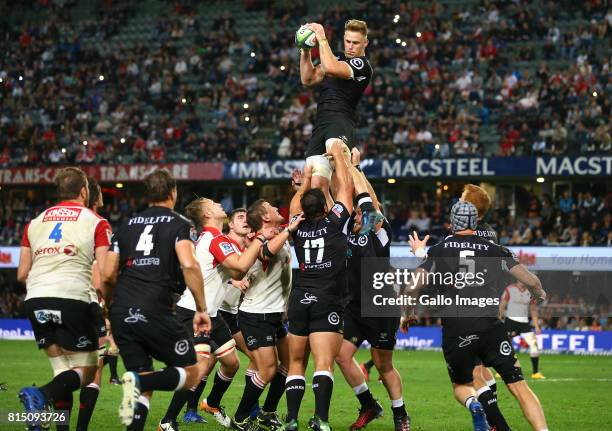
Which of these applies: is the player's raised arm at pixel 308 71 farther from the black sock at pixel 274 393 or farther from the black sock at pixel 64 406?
A: the black sock at pixel 64 406

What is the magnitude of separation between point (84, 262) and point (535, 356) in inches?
523

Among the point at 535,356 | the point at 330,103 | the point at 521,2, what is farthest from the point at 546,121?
the point at 330,103

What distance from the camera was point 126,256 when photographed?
9.06 meters

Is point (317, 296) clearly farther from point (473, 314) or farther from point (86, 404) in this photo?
point (86, 404)

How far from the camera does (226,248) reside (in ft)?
34.7

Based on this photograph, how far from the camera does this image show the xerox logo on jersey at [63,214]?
30.3 ft

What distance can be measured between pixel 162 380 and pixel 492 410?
11.3ft

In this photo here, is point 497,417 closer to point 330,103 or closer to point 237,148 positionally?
point 330,103

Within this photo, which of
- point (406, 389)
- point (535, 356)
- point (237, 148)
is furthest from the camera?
point (237, 148)

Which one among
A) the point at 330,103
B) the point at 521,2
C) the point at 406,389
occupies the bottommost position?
the point at 406,389

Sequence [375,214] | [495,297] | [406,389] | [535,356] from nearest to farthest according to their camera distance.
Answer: [495,297] < [375,214] < [406,389] < [535,356]

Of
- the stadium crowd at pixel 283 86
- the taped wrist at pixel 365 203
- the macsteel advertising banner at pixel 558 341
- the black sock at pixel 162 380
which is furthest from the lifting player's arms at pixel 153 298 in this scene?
the stadium crowd at pixel 283 86

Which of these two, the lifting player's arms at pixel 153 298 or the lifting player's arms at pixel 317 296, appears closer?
the lifting player's arms at pixel 153 298

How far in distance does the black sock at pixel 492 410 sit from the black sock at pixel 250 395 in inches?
99.8
